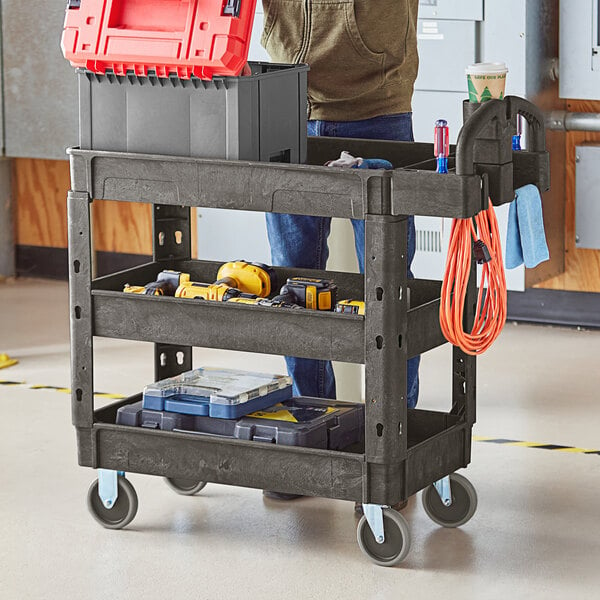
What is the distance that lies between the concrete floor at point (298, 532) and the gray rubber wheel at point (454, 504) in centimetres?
3

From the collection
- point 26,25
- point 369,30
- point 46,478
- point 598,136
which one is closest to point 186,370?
point 46,478

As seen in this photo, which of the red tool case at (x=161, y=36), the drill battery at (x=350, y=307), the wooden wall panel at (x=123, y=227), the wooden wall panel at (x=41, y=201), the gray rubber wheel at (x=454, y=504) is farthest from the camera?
the wooden wall panel at (x=41, y=201)

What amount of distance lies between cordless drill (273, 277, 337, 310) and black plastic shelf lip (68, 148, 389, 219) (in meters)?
0.21

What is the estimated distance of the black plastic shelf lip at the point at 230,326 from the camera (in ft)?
9.21

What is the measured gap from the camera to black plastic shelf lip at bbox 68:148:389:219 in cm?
273

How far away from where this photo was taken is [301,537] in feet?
10.1

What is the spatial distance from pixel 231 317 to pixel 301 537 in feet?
1.77

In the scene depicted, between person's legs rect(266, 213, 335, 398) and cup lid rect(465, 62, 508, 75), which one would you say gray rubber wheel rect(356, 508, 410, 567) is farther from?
cup lid rect(465, 62, 508, 75)

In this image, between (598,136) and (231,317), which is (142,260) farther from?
(231,317)

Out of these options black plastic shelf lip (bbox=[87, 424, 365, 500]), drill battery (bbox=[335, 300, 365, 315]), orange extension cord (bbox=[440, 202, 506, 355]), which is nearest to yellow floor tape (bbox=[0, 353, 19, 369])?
black plastic shelf lip (bbox=[87, 424, 365, 500])

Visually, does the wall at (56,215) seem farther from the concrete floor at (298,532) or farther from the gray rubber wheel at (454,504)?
the gray rubber wheel at (454,504)

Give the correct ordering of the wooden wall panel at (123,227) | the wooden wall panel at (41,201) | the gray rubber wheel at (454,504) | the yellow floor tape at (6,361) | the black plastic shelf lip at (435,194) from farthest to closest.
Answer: the wooden wall panel at (41,201), the wooden wall panel at (123,227), the yellow floor tape at (6,361), the gray rubber wheel at (454,504), the black plastic shelf lip at (435,194)

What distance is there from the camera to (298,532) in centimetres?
312

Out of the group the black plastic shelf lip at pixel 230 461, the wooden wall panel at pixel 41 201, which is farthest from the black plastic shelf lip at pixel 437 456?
the wooden wall panel at pixel 41 201
